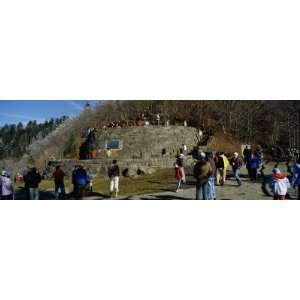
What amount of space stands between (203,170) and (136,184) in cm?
159

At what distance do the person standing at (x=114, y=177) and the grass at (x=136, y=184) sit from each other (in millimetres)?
84

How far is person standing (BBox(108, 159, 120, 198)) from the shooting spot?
460 inches

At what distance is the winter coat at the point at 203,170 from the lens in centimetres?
1151

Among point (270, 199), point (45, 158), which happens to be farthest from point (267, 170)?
point (45, 158)

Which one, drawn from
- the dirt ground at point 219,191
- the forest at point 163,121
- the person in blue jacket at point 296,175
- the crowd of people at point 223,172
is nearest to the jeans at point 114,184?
the dirt ground at point 219,191

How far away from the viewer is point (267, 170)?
11.7 meters

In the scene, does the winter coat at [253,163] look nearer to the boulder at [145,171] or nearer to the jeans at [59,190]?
the boulder at [145,171]

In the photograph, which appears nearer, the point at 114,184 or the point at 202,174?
the point at 202,174

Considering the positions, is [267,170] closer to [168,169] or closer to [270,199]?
[270,199]

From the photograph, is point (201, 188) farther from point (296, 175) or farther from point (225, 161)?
point (296, 175)

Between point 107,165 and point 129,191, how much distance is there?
1004 millimetres

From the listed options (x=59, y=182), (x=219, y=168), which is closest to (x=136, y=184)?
(x=59, y=182)

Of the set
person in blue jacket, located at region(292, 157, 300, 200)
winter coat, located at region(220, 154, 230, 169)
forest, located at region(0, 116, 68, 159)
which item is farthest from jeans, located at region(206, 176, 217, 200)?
forest, located at region(0, 116, 68, 159)

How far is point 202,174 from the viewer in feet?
37.8
